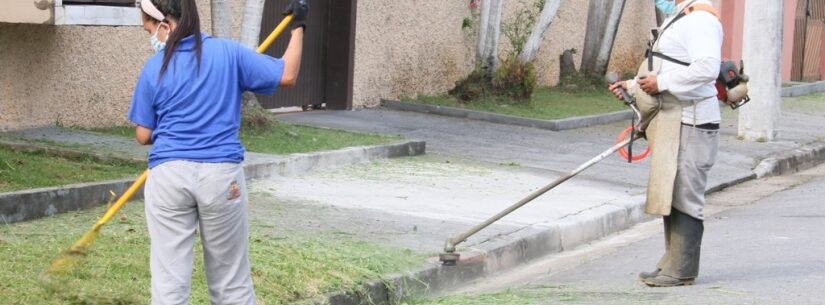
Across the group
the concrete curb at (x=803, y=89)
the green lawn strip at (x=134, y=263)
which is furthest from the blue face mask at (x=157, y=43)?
the concrete curb at (x=803, y=89)

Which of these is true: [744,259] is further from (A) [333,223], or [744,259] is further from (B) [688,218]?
(A) [333,223]

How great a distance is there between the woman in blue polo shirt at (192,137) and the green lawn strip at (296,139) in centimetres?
656

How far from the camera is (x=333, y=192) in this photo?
1095cm

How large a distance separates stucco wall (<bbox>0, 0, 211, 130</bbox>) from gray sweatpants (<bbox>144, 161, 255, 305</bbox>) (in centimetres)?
715

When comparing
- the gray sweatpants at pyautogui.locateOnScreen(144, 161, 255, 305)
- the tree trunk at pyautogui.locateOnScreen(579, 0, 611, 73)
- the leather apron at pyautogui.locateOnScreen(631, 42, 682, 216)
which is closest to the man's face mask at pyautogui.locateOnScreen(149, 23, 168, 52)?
the gray sweatpants at pyautogui.locateOnScreen(144, 161, 255, 305)

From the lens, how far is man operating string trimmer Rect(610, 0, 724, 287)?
25.6 ft

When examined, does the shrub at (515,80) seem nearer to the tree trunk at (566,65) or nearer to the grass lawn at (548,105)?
the grass lawn at (548,105)

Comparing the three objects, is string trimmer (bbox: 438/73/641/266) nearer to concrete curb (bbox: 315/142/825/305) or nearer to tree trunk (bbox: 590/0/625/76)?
concrete curb (bbox: 315/142/825/305)

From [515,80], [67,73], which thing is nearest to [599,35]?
[515,80]

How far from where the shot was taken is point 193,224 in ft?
18.4

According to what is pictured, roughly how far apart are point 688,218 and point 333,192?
3616 mm

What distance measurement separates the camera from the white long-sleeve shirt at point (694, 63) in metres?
7.71

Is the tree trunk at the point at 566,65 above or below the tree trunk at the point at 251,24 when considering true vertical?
below

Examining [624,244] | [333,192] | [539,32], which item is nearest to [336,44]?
[539,32]
